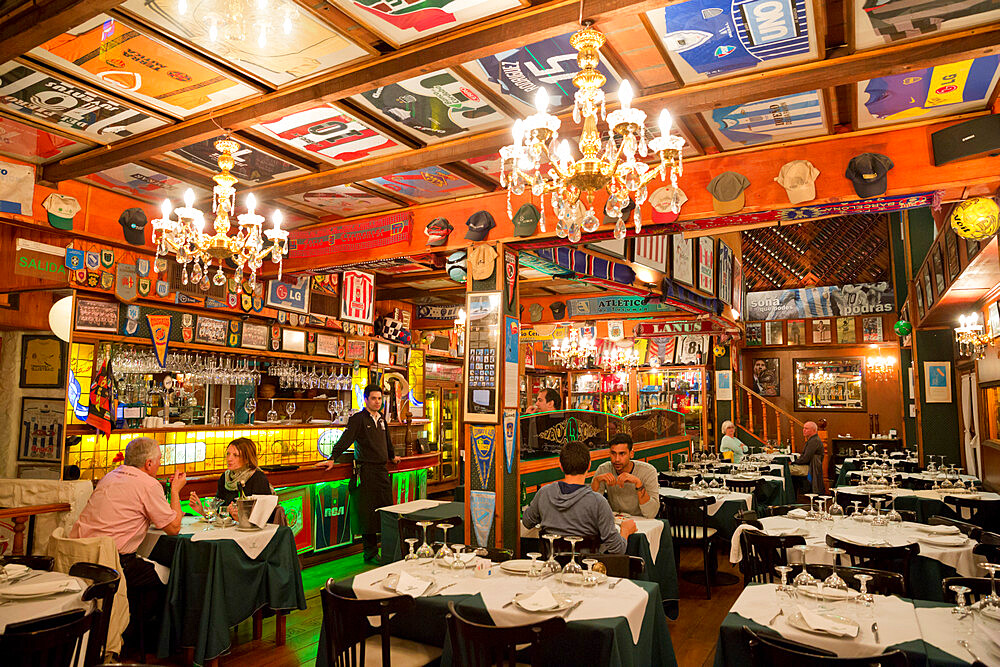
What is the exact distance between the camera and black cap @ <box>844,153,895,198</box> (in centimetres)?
511

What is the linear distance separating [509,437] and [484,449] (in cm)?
28

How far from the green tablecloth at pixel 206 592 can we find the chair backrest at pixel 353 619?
77.4 inches

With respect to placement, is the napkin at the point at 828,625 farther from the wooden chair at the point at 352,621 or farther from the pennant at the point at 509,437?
the pennant at the point at 509,437

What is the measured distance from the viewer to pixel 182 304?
8.04m

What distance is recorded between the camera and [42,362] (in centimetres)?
634

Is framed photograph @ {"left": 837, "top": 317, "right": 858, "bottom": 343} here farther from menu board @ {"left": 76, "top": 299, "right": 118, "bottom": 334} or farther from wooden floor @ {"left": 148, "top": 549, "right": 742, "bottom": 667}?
menu board @ {"left": 76, "top": 299, "right": 118, "bottom": 334}

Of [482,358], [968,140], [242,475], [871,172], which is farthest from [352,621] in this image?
[968,140]

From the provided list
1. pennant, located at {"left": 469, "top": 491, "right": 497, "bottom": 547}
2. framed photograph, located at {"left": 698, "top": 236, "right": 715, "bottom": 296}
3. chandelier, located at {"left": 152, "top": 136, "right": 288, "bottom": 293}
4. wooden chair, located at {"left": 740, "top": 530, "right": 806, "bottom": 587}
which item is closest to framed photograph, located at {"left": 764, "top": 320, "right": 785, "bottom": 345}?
framed photograph, located at {"left": 698, "top": 236, "right": 715, "bottom": 296}

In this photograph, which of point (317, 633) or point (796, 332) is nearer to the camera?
point (317, 633)

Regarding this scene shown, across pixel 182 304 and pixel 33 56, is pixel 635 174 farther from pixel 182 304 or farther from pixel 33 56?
pixel 182 304

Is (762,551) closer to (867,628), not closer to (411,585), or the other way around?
(867,628)

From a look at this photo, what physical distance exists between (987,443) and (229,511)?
9.86m

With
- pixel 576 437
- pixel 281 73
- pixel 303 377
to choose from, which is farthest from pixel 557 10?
pixel 303 377

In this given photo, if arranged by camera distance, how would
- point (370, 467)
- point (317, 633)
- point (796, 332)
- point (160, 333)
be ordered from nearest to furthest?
point (317, 633) < point (160, 333) < point (370, 467) < point (796, 332)
